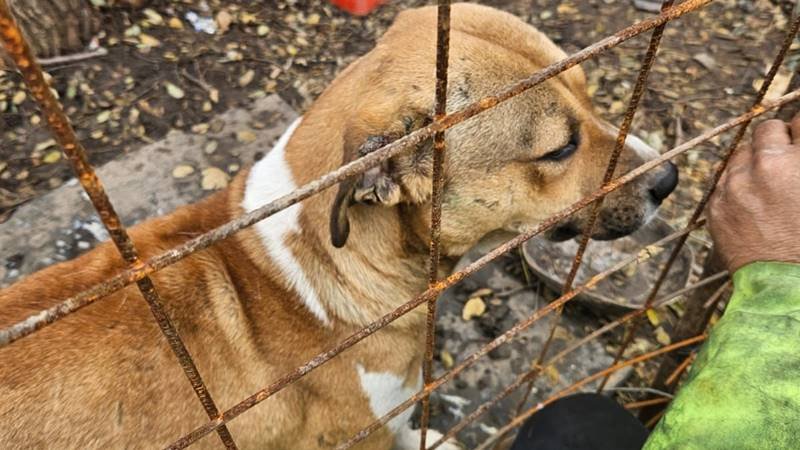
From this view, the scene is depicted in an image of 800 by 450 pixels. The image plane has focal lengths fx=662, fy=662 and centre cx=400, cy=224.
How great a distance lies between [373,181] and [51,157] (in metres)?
2.99

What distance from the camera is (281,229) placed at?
213cm

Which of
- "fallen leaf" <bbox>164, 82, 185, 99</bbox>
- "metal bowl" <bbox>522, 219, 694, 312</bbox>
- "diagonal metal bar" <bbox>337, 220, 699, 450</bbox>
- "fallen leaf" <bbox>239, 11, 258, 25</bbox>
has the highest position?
"diagonal metal bar" <bbox>337, 220, 699, 450</bbox>

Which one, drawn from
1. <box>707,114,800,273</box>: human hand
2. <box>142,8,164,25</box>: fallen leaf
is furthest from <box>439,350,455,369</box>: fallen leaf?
<box>142,8,164,25</box>: fallen leaf

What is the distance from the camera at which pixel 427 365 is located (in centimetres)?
170

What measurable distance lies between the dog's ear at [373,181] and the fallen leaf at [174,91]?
293 centimetres

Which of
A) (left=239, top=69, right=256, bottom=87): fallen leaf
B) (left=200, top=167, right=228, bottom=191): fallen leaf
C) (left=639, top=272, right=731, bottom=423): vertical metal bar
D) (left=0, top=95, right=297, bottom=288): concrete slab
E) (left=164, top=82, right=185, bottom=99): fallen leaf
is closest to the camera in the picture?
(left=639, top=272, right=731, bottom=423): vertical metal bar

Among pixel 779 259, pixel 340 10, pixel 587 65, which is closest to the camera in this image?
pixel 779 259

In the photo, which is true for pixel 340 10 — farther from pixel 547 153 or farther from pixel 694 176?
pixel 547 153

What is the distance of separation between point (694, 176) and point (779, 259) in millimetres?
2516

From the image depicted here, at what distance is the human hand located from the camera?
155cm

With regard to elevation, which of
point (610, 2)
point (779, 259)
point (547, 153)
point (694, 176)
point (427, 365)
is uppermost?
point (779, 259)

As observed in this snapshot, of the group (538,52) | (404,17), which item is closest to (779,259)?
(538,52)

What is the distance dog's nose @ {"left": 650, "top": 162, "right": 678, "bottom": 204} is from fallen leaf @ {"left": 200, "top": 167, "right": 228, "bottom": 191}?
2.41 metres

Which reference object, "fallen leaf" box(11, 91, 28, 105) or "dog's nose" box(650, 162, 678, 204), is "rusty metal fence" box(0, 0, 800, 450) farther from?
"fallen leaf" box(11, 91, 28, 105)
